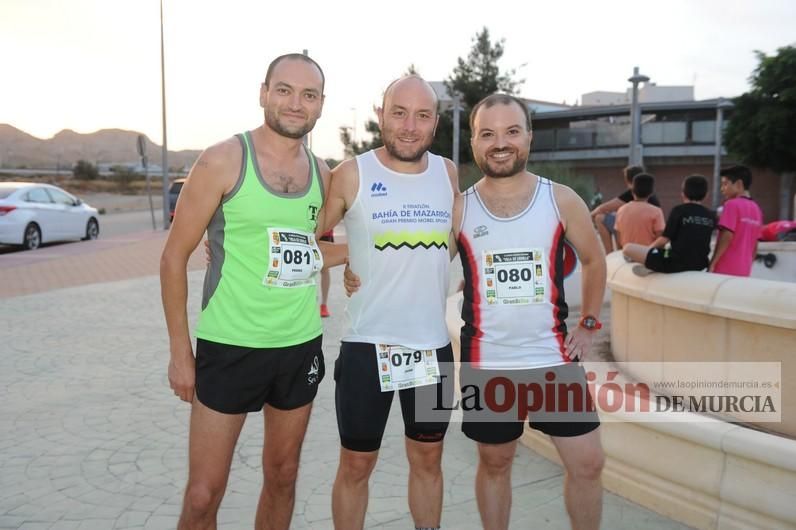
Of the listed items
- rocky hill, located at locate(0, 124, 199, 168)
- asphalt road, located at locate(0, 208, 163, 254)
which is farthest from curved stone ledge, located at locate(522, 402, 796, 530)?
rocky hill, located at locate(0, 124, 199, 168)

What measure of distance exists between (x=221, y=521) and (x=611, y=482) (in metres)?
2.22

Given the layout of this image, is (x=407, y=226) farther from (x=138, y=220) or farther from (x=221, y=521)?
(x=138, y=220)

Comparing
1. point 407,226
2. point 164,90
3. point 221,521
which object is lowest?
point 221,521

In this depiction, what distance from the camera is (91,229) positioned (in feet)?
65.2

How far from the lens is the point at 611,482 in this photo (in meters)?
3.84

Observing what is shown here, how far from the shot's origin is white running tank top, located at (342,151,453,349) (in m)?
2.98

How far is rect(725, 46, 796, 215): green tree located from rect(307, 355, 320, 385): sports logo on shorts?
2991 centimetres

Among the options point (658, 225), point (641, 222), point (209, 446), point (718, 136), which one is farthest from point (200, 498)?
point (718, 136)

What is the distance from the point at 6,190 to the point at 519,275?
16.7 meters

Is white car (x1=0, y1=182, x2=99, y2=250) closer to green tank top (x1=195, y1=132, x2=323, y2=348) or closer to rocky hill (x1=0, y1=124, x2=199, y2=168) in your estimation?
green tank top (x1=195, y1=132, x2=323, y2=348)

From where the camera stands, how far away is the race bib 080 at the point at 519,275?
9.78ft

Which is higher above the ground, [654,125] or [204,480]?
[654,125]

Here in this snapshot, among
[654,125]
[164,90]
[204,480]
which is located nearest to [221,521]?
[204,480]

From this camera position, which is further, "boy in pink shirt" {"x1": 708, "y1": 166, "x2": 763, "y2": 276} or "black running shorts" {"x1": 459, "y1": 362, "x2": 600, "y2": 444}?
"boy in pink shirt" {"x1": 708, "y1": 166, "x2": 763, "y2": 276}
